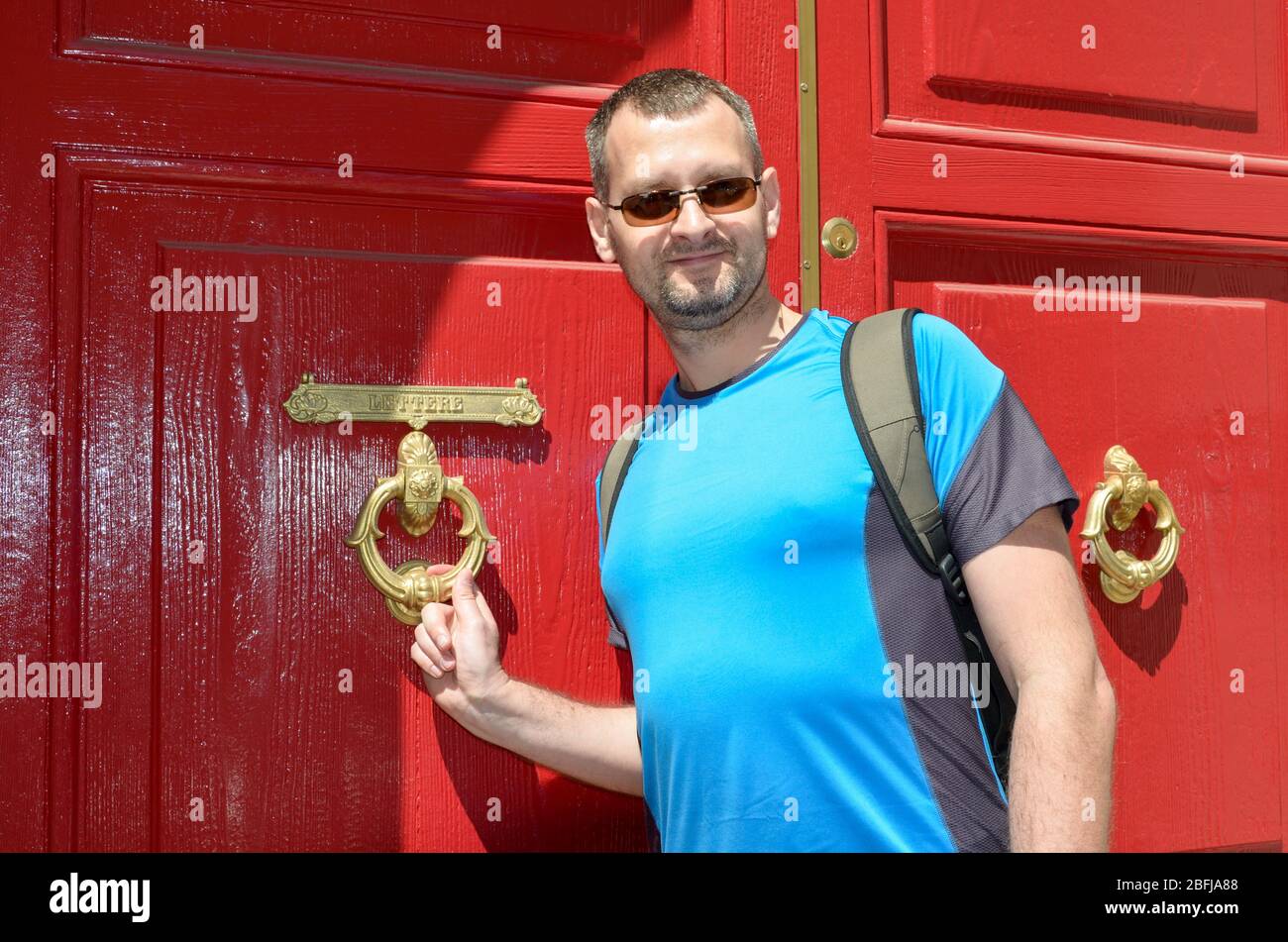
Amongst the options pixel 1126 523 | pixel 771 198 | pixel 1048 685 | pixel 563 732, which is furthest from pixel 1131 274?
pixel 563 732

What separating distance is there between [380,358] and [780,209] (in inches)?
23.3

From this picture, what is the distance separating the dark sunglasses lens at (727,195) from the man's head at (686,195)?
0.03 ft

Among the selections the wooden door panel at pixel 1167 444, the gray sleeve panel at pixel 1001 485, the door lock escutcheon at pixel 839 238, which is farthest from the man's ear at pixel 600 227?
the gray sleeve panel at pixel 1001 485

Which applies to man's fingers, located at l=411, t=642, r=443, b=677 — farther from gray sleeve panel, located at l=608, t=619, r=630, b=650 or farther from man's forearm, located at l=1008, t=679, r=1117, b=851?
man's forearm, located at l=1008, t=679, r=1117, b=851

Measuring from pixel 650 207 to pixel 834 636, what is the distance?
0.56m

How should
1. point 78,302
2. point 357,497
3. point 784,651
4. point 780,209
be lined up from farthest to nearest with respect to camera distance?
point 780,209 → point 357,497 → point 78,302 → point 784,651

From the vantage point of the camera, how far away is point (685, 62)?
1754 mm

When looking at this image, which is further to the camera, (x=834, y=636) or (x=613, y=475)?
(x=613, y=475)

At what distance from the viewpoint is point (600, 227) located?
1.63 meters

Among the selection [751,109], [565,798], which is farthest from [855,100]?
[565,798]

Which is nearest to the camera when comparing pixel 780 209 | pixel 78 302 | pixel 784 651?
pixel 784 651

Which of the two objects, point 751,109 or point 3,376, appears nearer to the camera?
point 3,376

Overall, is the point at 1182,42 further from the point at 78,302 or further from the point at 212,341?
the point at 78,302

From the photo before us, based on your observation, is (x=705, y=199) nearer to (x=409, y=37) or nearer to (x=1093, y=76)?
(x=409, y=37)
